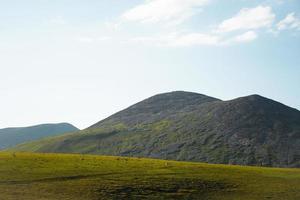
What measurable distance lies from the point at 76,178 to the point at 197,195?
16.8m

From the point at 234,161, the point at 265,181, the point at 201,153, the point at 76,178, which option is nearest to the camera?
the point at 76,178

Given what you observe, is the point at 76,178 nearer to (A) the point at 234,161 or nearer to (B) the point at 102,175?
(B) the point at 102,175

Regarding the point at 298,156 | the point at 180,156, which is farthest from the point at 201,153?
the point at 298,156

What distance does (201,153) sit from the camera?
190m

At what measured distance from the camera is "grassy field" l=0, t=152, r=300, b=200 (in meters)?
47.2

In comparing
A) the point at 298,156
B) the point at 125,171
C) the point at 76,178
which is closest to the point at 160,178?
the point at 125,171

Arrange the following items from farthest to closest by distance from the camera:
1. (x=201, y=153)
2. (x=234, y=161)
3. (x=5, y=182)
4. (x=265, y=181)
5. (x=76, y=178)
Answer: (x=201, y=153) < (x=234, y=161) < (x=265, y=181) < (x=76, y=178) < (x=5, y=182)

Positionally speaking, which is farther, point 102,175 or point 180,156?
point 180,156

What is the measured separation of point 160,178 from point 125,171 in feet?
23.8

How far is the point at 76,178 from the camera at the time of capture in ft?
182

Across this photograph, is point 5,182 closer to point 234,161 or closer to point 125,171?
point 125,171

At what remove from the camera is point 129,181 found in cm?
5478

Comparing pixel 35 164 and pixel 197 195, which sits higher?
pixel 35 164

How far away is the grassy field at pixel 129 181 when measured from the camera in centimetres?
4715
